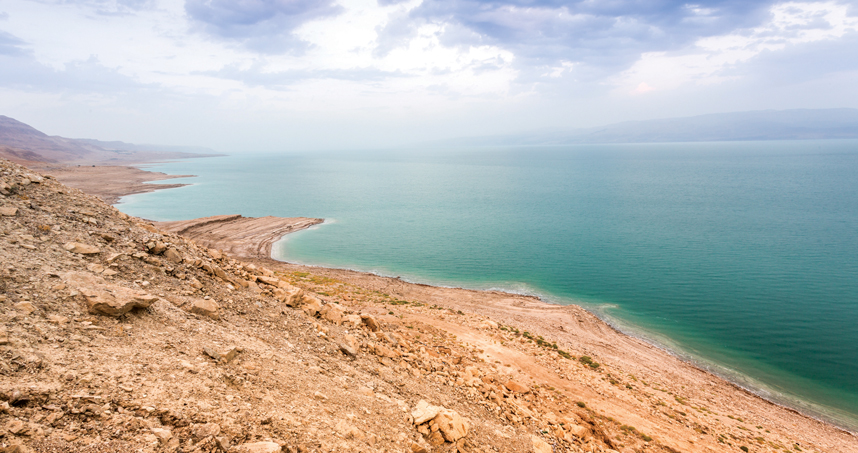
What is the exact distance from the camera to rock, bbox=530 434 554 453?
1365 centimetres

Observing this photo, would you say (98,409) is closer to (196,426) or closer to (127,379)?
(127,379)

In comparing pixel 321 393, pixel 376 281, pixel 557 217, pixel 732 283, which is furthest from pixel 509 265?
pixel 321 393

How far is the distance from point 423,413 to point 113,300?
33.5ft

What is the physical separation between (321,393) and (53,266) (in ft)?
32.1

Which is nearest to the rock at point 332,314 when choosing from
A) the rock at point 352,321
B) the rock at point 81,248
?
the rock at point 352,321

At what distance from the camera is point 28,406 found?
24.0 ft

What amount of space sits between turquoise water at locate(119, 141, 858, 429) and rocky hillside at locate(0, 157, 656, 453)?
22.5 m

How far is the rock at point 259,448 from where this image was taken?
832 cm

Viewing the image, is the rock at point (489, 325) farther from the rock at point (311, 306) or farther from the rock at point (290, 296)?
the rock at point (290, 296)

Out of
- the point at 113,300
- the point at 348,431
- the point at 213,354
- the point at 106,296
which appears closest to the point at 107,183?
the point at 106,296

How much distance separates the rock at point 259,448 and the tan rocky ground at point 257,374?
0.14ft

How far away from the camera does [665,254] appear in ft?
175

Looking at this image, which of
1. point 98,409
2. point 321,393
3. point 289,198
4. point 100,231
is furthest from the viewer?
point 289,198

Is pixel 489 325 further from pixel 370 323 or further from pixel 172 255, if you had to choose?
Answer: pixel 172 255
